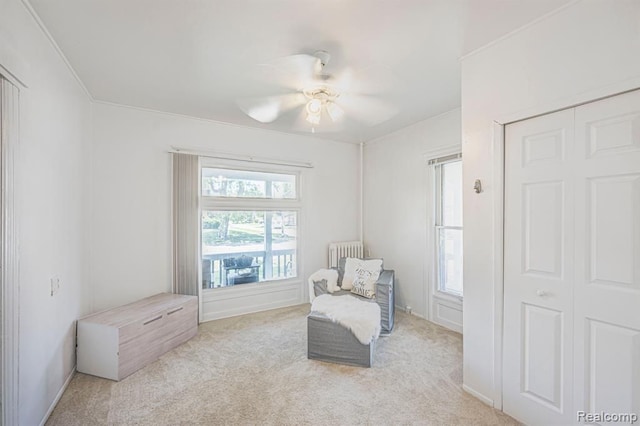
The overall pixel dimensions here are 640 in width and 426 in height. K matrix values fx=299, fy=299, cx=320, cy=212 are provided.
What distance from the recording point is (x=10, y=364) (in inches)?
61.3

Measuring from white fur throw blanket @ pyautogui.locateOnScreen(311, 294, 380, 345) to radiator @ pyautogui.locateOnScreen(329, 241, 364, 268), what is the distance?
139 centimetres

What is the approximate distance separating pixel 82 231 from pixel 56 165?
3.03ft

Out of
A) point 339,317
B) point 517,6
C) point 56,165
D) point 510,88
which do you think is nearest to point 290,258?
point 339,317

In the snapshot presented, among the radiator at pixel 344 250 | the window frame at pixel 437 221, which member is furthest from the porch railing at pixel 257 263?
the window frame at pixel 437 221

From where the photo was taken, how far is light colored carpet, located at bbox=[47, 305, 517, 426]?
2.01 m

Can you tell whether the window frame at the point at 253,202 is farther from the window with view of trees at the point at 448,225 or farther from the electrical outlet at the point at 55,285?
the window with view of trees at the point at 448,225

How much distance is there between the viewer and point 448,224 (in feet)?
12.0

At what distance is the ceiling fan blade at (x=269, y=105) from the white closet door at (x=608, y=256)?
220 cm

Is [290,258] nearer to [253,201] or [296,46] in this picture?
[253,201]

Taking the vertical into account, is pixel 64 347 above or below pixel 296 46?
below

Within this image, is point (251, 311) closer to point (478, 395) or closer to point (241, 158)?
point (241, 158)

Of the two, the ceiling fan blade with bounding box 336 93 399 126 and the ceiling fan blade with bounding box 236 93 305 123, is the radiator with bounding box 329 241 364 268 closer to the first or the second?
the ceiling fan blade with bounding box 336 93 399 126

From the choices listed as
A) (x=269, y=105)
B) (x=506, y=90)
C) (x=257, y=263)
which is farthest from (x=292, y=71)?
(x=257, y=263)

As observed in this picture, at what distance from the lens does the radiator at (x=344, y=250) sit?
467 cm
